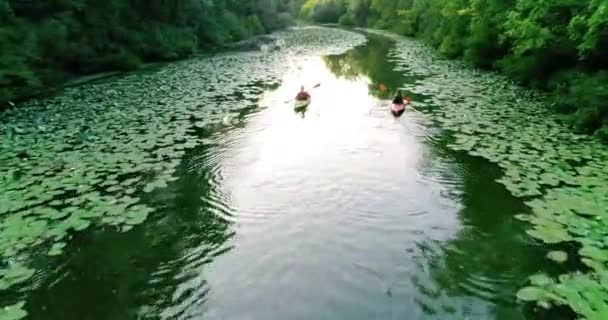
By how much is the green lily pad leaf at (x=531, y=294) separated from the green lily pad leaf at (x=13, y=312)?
501 cm

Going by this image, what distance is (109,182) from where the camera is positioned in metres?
7.18

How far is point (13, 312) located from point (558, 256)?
588 cm

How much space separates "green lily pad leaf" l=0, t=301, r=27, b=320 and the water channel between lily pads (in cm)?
7

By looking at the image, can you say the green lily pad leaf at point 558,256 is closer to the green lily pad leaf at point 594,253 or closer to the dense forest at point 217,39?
the green lily pad leaf at point 594,253

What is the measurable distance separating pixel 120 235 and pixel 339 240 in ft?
9.35

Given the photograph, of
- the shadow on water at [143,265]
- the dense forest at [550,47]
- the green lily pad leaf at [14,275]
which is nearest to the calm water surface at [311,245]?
the shadow on water at [143,265]

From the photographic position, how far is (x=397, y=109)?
11266 mm

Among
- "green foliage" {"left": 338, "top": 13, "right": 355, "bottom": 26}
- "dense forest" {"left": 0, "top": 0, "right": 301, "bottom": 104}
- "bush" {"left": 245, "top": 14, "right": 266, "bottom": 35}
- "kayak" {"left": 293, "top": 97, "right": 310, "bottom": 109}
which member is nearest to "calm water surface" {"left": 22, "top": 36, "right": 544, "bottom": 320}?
"kayak" {"left": 293, "top": 97, "right": 310, "bottom": 109}

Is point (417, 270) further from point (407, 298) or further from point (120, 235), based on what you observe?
point (120, 235)

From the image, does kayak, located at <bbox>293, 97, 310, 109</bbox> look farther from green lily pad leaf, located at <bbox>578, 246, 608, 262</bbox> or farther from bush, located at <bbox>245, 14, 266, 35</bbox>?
bush, located at <bbox>245, 14, 266, 35</bbox>

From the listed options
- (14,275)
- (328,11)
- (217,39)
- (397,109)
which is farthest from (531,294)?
(328,11)

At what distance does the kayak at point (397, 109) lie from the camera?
11.2m

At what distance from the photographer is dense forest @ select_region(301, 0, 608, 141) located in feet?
30.8

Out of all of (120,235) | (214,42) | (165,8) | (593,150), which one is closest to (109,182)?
(120,235)
